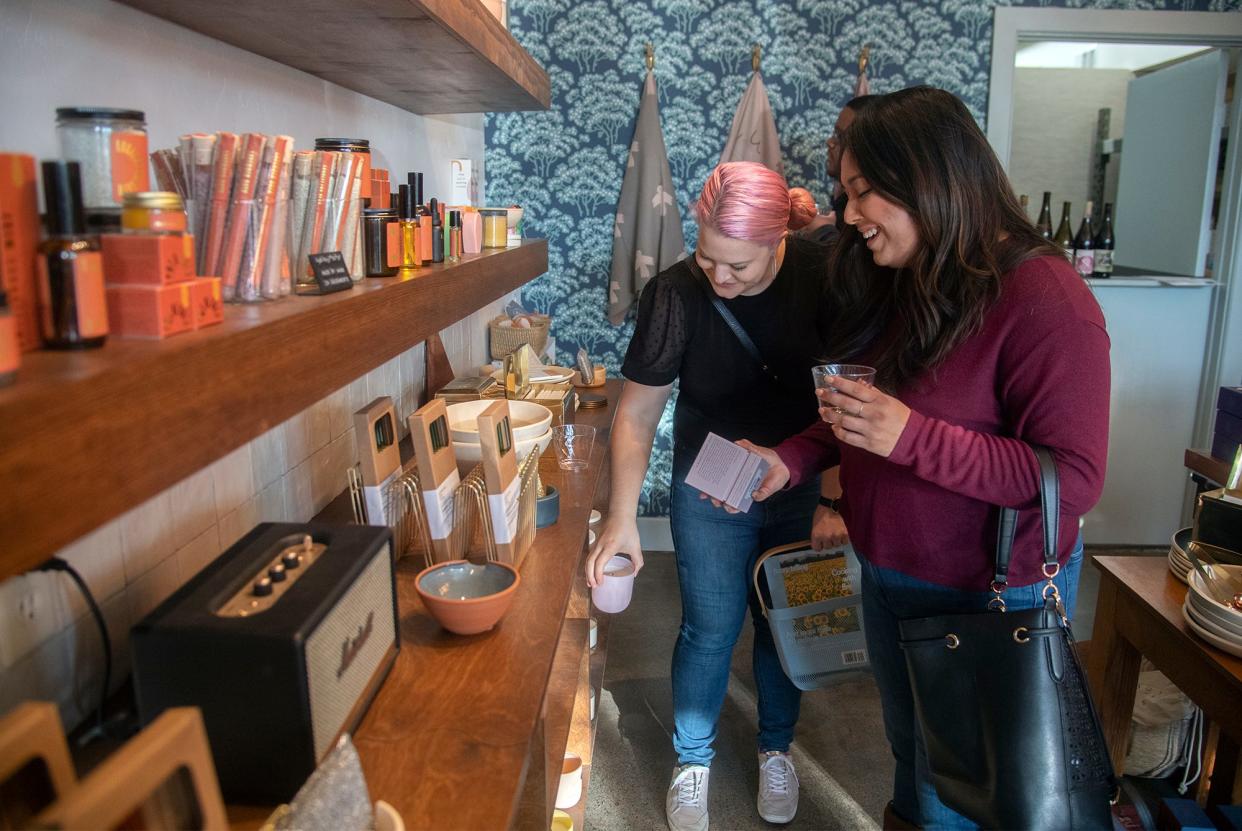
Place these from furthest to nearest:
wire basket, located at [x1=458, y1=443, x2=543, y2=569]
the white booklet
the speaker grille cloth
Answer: the white booklet < wire basket, located at [x1=458, y1=443, x2=543, y2=569] < the speaker grille cloth

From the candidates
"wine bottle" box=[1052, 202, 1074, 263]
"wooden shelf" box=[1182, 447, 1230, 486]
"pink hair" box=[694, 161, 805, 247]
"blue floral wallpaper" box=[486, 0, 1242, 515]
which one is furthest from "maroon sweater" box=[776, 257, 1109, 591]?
"wine bottle" box=[1052, 202, 1074, 263]

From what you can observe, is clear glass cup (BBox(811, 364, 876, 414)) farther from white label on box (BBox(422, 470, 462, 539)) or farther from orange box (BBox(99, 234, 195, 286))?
orange box (BBox(99, 234, 195, 286))

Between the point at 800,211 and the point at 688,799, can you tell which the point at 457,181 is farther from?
the point at 688,799

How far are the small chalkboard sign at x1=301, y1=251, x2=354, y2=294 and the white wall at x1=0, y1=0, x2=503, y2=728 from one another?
0.97 feet

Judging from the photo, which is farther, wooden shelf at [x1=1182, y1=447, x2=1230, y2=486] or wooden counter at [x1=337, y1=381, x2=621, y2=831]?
wooden shelf at [x1=1182, y1=447, x2=1230, y2=486]

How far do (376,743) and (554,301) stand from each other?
3.22 metres

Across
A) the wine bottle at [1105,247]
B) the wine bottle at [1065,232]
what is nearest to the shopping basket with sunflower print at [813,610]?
the wine bottle at [1105,247]

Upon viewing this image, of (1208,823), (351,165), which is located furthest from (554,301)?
(1208,823)

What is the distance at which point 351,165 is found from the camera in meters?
1.36

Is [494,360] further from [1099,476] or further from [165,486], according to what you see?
[165,486]

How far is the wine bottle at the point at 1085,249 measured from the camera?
4227 mm

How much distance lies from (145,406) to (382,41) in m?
0.95

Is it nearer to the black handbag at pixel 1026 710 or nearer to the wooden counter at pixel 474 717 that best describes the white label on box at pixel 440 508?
the wooden counter at pixel 474 717

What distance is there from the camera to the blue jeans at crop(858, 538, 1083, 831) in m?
1.59
